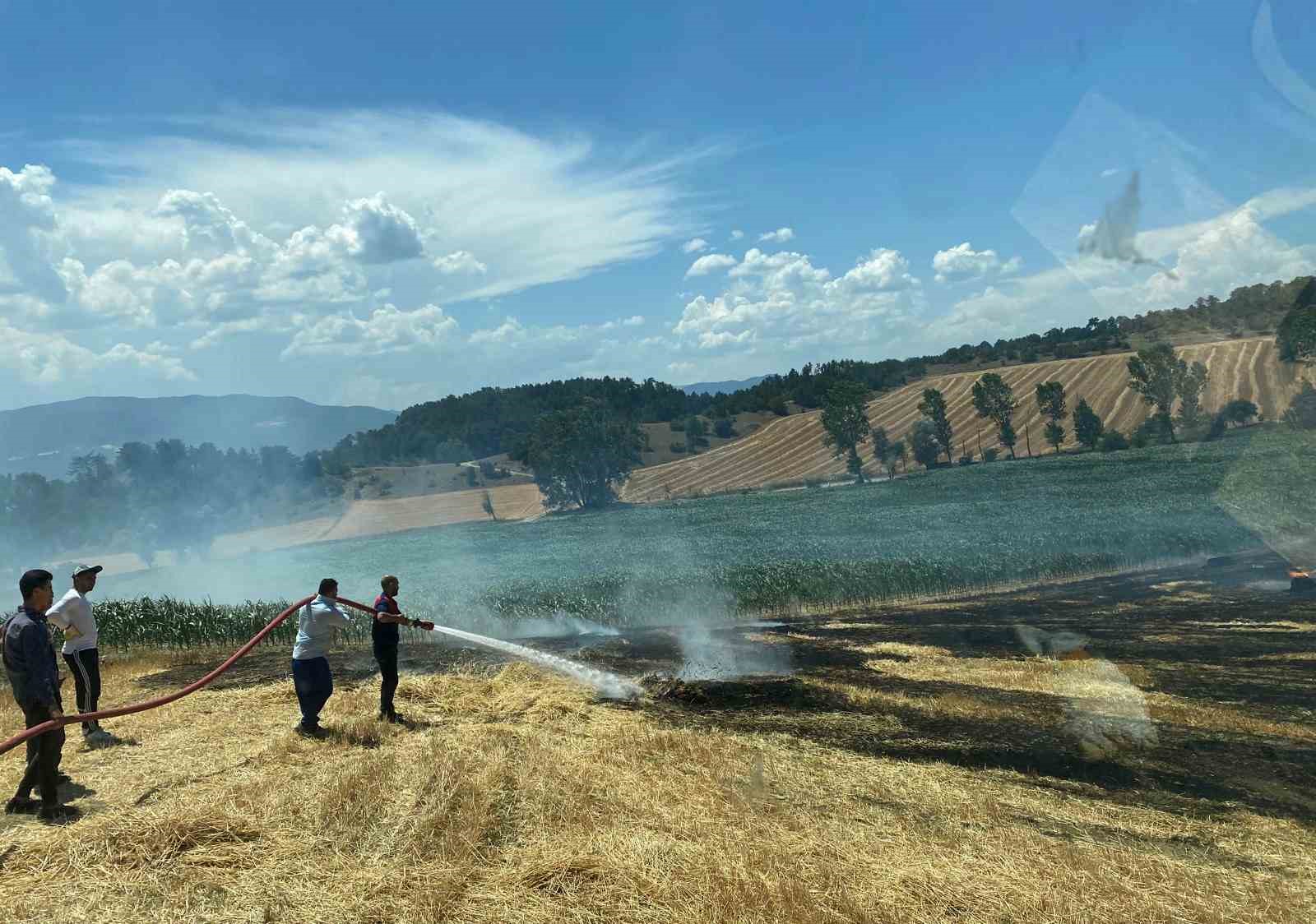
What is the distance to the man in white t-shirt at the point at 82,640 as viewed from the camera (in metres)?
10.1

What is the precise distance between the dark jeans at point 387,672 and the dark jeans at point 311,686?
78 cm

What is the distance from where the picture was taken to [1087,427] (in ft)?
267

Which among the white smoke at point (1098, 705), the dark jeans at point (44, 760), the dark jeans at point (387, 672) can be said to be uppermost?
the dark jeans at point (44, 760)

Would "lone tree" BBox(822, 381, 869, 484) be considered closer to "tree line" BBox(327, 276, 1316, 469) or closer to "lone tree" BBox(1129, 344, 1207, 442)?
"tree line" BBox(327, 276, 1316, 469)

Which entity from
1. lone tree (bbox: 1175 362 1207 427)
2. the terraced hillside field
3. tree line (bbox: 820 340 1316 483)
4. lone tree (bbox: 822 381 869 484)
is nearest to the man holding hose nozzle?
tree line (bbox: 820 340 1316 483)

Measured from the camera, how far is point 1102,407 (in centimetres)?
8762

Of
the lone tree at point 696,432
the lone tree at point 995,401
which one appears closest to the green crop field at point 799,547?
the lone tree at point 995,401

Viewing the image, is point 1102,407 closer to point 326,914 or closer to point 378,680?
point 378,680

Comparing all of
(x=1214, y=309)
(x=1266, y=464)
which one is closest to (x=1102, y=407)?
(x=1214, y=309)

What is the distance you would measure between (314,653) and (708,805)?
16.8 feet

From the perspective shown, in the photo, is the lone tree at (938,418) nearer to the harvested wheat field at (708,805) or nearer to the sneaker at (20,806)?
the harvested wheat field at (708,805)

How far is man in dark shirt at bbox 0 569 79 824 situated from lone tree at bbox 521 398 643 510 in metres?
77.8

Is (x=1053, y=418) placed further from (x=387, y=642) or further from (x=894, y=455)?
(x=387, y=642)

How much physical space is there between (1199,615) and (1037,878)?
16.9 metres
